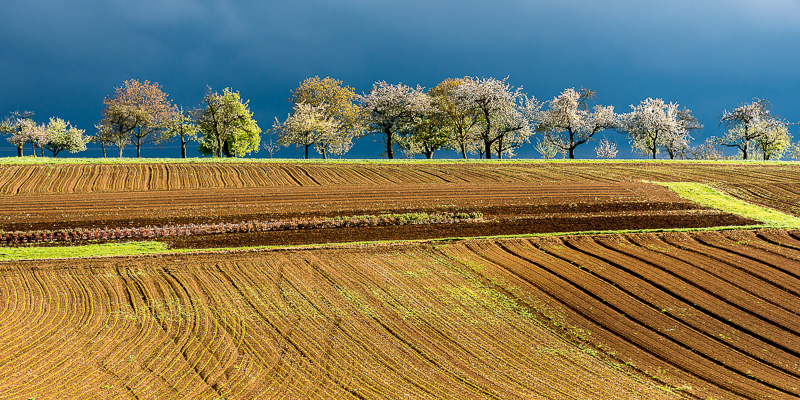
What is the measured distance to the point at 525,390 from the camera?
11.6 m

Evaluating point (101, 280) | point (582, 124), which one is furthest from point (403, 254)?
point (582, 124)

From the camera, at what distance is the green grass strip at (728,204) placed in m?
27.7

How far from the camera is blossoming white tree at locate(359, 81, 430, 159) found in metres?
65.2

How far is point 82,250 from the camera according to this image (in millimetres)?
22125

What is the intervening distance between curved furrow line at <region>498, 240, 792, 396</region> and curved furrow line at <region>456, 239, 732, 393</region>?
49 mm

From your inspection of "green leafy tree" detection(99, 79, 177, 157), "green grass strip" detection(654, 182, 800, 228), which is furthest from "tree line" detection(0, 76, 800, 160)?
"green grass strip" detection(654, 182, 800, 228)

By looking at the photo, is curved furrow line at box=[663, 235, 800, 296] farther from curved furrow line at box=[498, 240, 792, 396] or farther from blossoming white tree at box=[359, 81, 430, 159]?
blossoming white tree at box=[359, 81, 430, 159]

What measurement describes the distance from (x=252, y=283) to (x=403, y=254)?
6057 mm

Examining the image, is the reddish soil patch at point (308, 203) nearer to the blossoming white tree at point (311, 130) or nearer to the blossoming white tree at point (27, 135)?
the blossoming white tree at point (311, 130)

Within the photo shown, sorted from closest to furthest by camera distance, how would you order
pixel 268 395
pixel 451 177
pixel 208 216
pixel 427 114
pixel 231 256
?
pixel 268 395, pixel 231 256, pixel 208 216, pixel 451 177, pixel 427 114

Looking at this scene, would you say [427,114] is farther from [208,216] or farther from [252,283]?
[252,283]

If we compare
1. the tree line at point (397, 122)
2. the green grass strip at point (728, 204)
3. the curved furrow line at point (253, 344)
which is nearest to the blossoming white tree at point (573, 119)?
the tree line at point (397, 122)

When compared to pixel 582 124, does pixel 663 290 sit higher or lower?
lower

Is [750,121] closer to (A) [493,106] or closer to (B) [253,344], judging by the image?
(A) [493,106]
